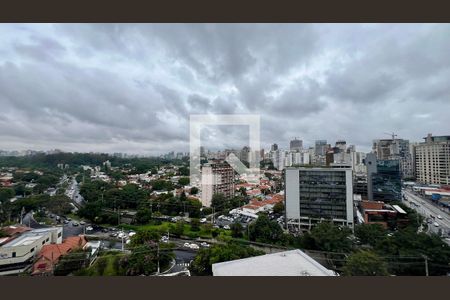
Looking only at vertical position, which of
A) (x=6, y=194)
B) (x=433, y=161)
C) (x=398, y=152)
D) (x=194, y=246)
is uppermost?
(x=398, y=152)

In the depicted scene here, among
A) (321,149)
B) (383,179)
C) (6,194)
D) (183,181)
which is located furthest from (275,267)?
(383,179)

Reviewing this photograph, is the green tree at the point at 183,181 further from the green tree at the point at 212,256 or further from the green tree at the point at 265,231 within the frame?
the green tree at the point at 212,256

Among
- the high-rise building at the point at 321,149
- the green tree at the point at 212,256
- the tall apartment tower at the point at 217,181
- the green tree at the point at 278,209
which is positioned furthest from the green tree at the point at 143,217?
the high-rise building at the point at 321,149

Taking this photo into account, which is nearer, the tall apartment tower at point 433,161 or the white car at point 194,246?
the white car at point 194,246

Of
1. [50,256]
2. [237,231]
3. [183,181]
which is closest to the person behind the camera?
[50,256]

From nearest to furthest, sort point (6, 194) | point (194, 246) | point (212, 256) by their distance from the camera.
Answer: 1. point (212, 256)
2. point (194, 246)
3. point (6, 194)

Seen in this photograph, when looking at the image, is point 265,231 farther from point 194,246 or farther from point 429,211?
point 429,211

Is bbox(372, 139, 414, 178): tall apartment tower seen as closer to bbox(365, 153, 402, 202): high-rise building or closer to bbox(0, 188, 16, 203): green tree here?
bbox(365, 153, 402, 202): high-rise building

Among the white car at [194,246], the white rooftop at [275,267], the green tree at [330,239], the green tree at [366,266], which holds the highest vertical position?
the white rooftop at [275,267]
